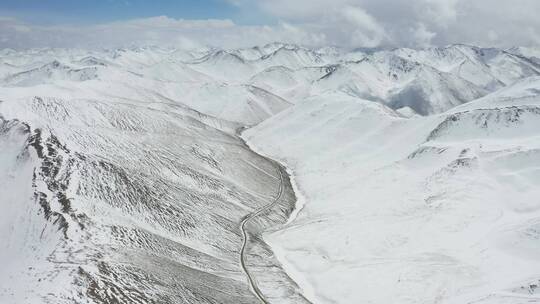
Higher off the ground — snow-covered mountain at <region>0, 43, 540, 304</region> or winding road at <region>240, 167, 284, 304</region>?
snow-covered mountain at <region>0, 43, 540, 304</region>

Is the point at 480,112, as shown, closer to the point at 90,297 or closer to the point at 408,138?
the point at 408,138

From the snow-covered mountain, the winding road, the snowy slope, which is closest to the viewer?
the snow-covered mountain

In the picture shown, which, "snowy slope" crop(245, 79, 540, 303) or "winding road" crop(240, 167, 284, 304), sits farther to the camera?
"snowy slope" crop(245, 79, 540, 303)

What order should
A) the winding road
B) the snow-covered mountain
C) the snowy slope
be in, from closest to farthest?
1. the snow-covered mountain
2. the winding road
3. the snowy slope

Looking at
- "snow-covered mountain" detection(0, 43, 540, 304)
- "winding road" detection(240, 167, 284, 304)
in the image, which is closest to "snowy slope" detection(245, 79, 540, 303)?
"snow-covered mountain" detection(0, 43, 540, 304)

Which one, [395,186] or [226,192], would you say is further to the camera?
[395,186]

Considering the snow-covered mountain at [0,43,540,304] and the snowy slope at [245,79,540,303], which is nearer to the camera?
the snow-covered mountain at [0,43,540,304]

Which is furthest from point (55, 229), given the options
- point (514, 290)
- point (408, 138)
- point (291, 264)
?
point (408, 138)

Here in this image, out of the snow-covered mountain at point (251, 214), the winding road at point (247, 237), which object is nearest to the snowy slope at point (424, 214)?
the snow-covered mountain at point (251, 214)

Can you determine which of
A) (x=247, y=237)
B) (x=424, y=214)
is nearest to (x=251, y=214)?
(x=247, y=237)

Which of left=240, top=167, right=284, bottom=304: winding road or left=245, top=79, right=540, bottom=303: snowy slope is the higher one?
left=245, top=79, right=540, bottom=303: snowy slope

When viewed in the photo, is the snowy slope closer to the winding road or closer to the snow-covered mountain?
the snow-covered mountain
